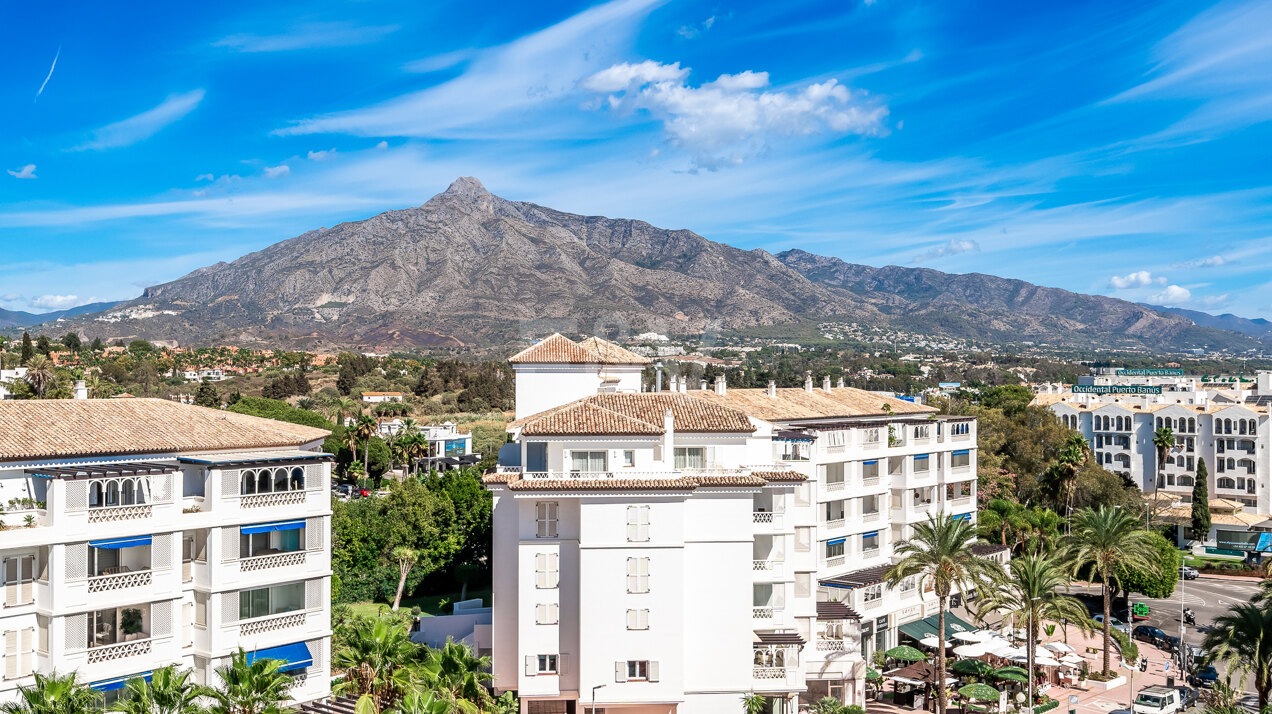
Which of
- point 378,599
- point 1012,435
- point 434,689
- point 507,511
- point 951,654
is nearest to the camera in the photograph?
point 434,689

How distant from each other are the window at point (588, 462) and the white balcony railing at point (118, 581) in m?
13.4

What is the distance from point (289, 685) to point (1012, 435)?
60.7m

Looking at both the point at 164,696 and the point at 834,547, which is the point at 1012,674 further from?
the point at 164,696

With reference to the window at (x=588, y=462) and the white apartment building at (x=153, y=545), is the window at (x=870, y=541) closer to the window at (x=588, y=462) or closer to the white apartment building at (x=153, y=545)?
the window at (x=588, y=462)

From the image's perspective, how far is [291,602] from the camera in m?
29.5

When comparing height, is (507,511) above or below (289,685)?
above

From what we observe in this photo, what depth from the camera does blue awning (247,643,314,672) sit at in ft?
93.5

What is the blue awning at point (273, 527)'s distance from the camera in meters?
28.5

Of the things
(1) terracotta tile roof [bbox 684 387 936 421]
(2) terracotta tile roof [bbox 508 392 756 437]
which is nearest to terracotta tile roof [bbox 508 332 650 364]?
(1) terracotta tile roof [bbox 684 387 936 421]

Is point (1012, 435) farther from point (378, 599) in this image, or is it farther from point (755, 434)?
point (378, 599)

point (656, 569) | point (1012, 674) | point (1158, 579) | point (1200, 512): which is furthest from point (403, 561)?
point (1200, 512)

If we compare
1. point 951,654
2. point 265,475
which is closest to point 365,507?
point 265,475

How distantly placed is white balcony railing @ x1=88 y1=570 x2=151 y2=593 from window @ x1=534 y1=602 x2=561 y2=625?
39.0 ft

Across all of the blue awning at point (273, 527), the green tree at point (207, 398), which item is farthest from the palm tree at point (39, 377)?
the blue awning at point (273, 527)
